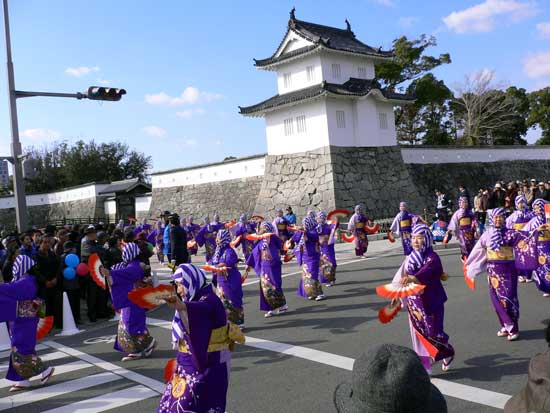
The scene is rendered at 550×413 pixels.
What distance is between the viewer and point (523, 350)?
20.9ft

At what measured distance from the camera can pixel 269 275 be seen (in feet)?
31.8

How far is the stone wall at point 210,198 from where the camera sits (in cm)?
3055

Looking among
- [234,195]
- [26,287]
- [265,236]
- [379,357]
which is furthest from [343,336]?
[234,195]

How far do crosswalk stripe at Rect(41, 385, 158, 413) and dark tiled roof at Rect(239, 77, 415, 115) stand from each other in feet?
71.7

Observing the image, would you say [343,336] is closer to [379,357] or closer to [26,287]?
[26,287]

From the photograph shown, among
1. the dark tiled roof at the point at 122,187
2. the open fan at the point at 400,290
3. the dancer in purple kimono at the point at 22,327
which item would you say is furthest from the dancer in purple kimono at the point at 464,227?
the dark tiled roof at the point at 122,187

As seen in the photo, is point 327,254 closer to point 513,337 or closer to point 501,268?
point 501,268

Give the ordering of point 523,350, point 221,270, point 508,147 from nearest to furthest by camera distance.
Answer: point 523,350, point 221,270, point 508,147

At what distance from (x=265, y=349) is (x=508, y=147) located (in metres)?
33.6

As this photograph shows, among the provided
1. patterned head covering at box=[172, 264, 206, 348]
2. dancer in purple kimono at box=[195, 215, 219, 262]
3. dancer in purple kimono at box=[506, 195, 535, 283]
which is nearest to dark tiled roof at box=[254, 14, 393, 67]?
dancer in purple kimono at box=[195, 215, 219, 262]

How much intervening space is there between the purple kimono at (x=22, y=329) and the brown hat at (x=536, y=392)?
6137 mm

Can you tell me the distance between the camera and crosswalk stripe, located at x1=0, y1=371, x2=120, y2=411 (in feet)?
19.8

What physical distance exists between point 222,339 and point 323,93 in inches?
904

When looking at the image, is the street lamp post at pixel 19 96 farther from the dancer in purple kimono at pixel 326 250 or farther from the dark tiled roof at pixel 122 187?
the dark tiled roof at pixel 122 187
